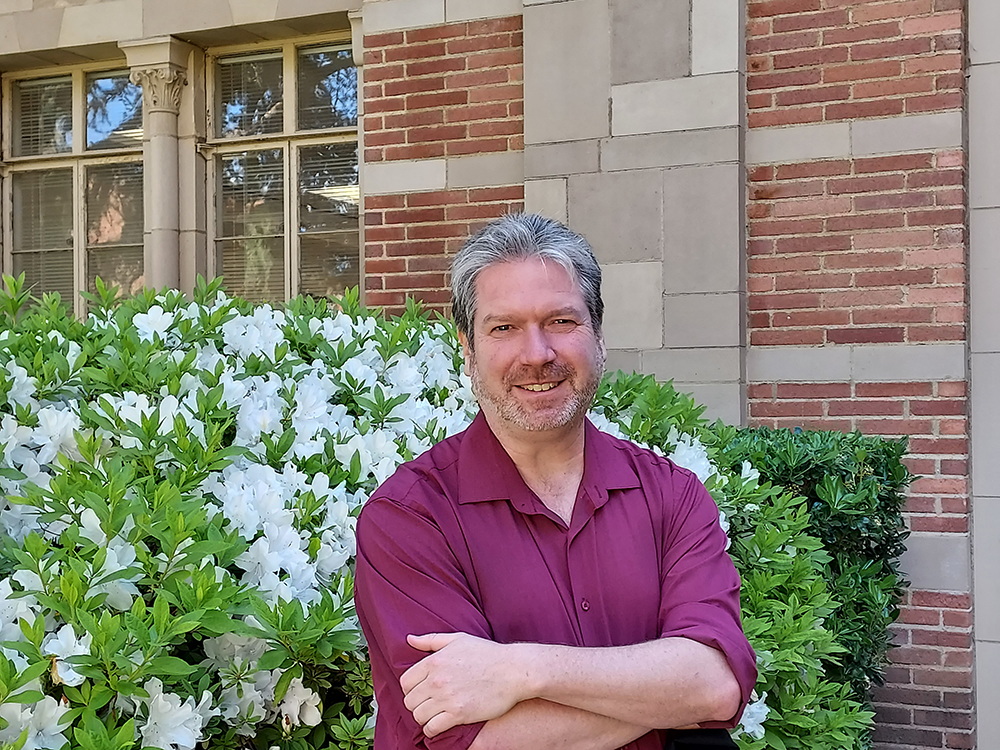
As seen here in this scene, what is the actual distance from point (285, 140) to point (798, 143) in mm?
3581

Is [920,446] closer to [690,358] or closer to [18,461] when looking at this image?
[690,358]

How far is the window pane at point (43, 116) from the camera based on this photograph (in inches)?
300

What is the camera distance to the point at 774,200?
529 cm

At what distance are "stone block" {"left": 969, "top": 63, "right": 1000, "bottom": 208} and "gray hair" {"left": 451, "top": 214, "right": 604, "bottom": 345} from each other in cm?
389

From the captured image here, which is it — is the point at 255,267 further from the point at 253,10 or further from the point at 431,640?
the point at 431,640

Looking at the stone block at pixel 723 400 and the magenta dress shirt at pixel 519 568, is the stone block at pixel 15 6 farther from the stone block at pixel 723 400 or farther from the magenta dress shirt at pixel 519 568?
the magenta dress shirt at pixel 519 568

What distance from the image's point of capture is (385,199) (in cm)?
619

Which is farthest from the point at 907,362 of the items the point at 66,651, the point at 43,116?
the point at 43,116

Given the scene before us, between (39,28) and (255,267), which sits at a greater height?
(39,28)

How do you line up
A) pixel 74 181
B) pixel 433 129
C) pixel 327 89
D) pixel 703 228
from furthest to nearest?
pixel 74 181
pixel 327 89
pixel 433 129
pixel 703 228

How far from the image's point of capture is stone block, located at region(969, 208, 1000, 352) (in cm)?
504

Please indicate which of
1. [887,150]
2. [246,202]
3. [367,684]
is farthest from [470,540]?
[246,202]

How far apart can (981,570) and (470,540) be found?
4223mm

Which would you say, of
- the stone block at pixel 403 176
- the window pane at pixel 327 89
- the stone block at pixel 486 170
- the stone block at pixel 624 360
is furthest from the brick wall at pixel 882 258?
the window pane at pixel 327 89
